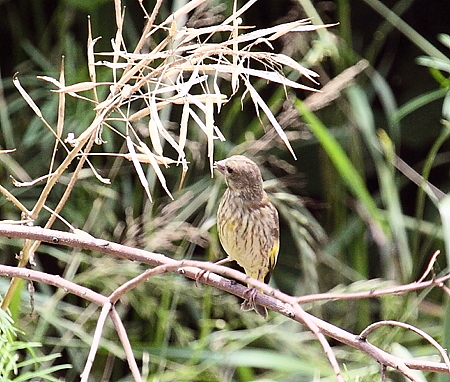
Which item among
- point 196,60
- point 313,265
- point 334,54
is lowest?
point 313,265

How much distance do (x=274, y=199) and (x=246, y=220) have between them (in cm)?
29

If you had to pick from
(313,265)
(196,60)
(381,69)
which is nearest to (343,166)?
(313,265)

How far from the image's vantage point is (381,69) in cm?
266

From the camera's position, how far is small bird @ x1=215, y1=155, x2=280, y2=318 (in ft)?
6.18

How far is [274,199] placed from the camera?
2.19 m

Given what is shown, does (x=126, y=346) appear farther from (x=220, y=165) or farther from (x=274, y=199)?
(x=274, y=199)

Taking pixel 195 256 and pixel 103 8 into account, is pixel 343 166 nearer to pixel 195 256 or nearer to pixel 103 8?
pixel 195 256

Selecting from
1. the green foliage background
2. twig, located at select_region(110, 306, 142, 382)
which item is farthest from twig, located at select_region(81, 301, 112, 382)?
the green foliage background

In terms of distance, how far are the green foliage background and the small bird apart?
0.38 ft

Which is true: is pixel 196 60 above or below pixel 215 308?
above

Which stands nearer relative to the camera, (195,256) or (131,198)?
(131,198)

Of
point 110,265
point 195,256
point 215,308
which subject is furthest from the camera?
point 195,256

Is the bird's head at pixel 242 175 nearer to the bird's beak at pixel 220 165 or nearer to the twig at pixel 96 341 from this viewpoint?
the bird's beak at pixel 220 165

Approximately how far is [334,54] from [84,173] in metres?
0.75
